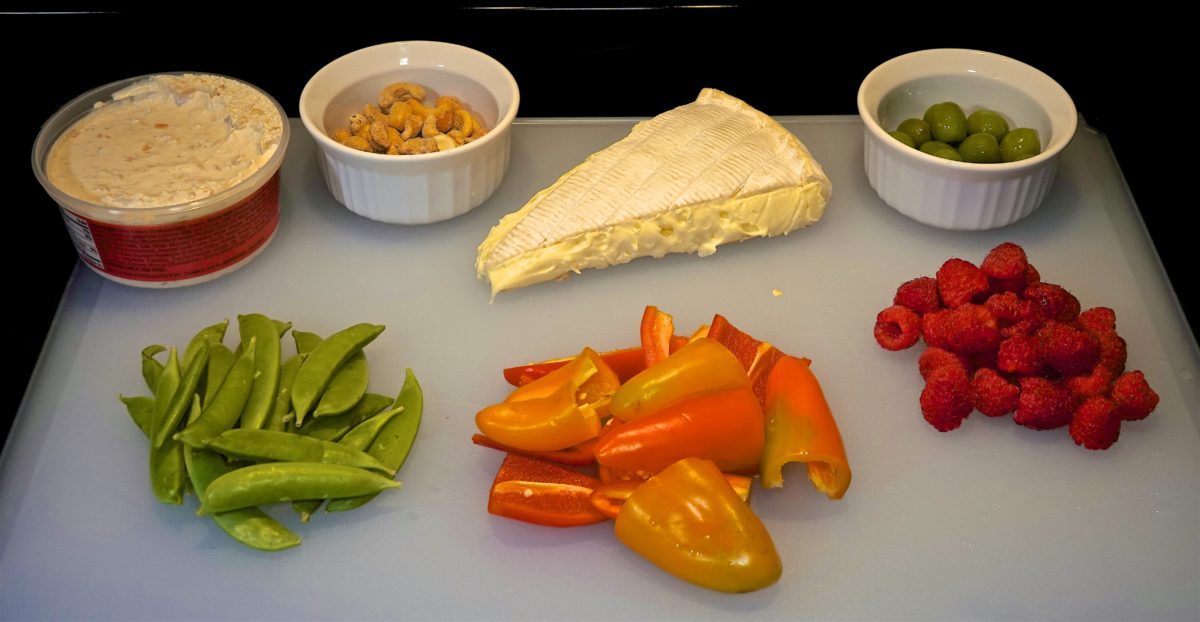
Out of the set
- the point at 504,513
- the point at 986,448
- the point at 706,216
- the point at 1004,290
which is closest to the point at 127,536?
the point at 504,513

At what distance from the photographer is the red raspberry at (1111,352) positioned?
2580mm

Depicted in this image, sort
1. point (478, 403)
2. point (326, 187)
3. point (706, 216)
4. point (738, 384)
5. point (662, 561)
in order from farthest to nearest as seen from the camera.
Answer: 1. point (326, 187)
2. point (706, 216)
3. point (478, 403)
4. point (738, 384)
5. point (662, 561)

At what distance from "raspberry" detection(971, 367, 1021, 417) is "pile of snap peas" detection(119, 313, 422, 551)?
4.14 ft

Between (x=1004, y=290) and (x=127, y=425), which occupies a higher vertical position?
(x=1004, y=290)

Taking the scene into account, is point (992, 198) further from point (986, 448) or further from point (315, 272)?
point (315, 272)

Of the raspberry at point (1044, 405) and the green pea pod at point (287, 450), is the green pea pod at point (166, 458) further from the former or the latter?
the raspberry at point (1044, 405)

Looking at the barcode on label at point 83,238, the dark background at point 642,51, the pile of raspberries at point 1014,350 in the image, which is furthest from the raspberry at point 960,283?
the barcode on label at point 83,238

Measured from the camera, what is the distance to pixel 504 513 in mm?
2367

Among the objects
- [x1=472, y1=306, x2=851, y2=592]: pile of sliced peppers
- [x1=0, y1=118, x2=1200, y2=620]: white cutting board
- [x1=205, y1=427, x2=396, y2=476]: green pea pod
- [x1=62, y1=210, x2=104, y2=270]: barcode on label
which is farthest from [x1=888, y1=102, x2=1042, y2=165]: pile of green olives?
[x1=62, y1=210, x2=104, y2=270]: barcode on label

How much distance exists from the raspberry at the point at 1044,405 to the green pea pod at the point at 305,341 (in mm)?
1615

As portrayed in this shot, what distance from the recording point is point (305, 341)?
8.70 ft

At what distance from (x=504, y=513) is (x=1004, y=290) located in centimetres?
130

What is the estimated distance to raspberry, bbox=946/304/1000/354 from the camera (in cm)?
257

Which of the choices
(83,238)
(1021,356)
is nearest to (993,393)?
(1021,356)
